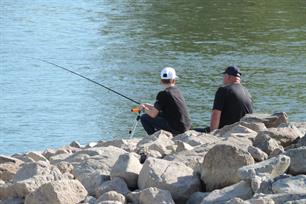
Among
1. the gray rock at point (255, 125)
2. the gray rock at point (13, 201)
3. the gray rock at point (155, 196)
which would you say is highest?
the gray rock at point (155, 196)

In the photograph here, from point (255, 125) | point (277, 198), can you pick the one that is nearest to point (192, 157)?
point (277, 198)

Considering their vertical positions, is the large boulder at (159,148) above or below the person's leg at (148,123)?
above

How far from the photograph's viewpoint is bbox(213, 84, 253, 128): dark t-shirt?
966cm

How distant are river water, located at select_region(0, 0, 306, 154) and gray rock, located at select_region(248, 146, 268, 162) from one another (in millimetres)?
7097

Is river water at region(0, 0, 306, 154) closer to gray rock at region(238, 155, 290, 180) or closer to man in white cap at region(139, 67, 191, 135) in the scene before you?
man in white cap at region(139, 67, 191, 135)

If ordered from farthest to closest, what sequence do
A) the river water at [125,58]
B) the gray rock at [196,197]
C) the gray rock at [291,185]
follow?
the river water at [125,58]
the gray rock at [196,197]
the gray rock at [291,185]

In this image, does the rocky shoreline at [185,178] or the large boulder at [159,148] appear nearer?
the rocky shoreline at [185,178]

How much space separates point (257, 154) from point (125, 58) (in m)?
14.2

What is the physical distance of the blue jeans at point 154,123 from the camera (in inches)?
398

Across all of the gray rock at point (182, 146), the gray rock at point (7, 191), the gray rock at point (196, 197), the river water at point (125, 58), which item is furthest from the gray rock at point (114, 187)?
the river water at point (125, 58)

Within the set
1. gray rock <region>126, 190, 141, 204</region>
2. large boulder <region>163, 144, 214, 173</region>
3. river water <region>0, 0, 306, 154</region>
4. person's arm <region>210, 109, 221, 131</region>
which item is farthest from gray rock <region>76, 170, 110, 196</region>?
river water <region>0, 0, 306, 154</region>

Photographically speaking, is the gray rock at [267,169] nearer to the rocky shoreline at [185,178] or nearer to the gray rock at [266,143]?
the rocky shoreline at [185,178]

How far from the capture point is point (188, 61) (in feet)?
64.8

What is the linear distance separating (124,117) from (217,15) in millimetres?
12636
